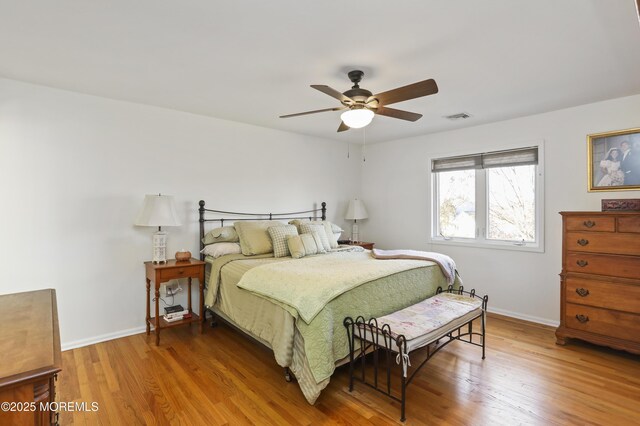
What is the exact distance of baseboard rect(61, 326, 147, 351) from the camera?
3.10 metres

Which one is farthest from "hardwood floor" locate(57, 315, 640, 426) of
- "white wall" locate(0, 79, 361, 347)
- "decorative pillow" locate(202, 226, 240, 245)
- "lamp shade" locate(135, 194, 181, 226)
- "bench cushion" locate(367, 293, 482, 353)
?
"lamp shade" locate(135, 194, 181, 226)

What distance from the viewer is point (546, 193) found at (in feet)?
12.4

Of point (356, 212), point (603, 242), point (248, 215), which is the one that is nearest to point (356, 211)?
point (356, 212)

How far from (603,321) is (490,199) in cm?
181

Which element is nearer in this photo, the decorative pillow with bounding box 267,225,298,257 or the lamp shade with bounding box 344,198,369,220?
the decorative pillow with bounding box 267,225,298,257

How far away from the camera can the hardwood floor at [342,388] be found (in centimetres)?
212

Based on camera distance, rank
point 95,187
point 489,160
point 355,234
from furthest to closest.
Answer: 1. point 355,234
2. point 489,160
3. point 95,187

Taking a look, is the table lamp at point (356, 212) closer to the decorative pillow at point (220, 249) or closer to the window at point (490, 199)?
the window at point (490, 199)

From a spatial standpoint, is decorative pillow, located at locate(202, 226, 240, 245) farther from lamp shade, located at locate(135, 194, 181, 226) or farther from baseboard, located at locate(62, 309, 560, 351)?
baseboard, located at locate(62, 309, 560, 351)

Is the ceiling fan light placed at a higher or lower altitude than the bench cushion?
higher

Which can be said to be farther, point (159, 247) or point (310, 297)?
point (159, 247)

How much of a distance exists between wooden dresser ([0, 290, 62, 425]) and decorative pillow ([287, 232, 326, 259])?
7.50ft

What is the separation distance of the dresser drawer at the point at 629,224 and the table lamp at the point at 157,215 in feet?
13.5

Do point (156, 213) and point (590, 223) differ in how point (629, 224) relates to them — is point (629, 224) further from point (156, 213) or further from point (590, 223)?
point (156, 213)
